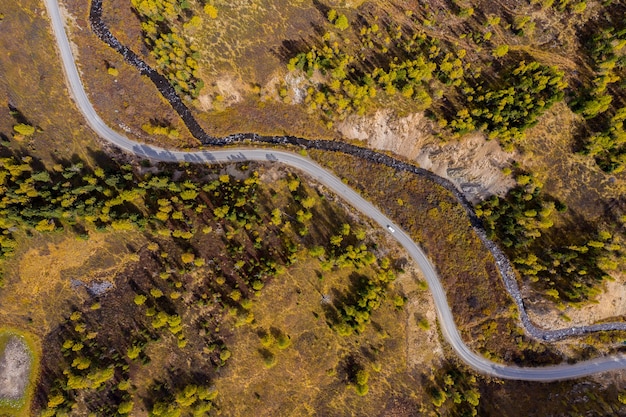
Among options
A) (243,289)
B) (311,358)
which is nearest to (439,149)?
(243,289)

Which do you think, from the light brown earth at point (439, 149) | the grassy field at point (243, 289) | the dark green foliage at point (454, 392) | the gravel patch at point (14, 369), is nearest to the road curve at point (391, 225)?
the grassy field at point (243, 289)

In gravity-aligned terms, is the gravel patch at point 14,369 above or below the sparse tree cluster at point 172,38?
→ below

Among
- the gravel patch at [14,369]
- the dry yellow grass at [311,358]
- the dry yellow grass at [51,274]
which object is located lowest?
the gravel patch at [14,369]

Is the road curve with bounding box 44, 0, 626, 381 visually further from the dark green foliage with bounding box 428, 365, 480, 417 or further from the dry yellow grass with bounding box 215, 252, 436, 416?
the dry yellow grass with bounding box 215, 252, 436, 416

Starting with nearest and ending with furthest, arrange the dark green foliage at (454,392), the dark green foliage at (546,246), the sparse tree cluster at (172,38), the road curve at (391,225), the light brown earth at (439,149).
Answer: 1. the sparse tree cluster at (172,38)
2. the dark green foliage at (546,246)
3. the dark green foliage at (454,392)
4. the light brown earth at (439,149)
5. the road curve at (391,225)

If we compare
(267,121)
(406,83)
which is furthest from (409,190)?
(267,121)

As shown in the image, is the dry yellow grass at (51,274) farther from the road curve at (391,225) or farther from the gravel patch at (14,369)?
the road curve at (391,225)

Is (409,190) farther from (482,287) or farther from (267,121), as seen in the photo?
(267,121)

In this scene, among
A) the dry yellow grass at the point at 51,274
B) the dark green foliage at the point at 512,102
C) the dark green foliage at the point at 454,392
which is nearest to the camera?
the dark green foliage at the point at 512,102

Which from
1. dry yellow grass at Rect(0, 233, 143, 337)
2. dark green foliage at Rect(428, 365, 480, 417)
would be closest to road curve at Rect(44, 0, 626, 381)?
dark green foliage at Rect(428, 365, 480, 417)
